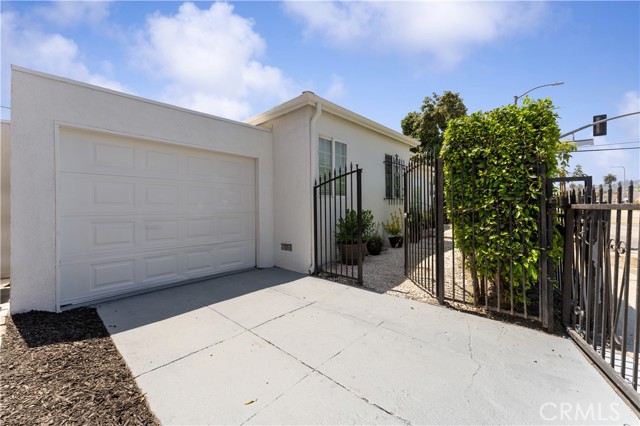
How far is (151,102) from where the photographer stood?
14.4ft

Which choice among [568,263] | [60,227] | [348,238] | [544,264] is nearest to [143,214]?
[60,227]

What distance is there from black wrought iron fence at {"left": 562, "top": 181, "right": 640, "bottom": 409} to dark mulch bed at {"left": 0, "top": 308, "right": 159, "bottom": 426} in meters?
3.41

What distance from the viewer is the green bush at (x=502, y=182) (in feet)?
9.52

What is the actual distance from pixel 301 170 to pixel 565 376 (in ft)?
15.7

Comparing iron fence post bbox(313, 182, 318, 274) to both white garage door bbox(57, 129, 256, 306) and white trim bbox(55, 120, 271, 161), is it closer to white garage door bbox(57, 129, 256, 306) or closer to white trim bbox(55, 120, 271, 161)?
white garage door bbox(57, 129, 256, 306)

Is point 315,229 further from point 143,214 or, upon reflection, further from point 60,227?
point 60,227

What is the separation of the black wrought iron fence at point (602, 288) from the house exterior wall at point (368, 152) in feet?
15.9

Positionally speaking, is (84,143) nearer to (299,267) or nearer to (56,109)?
(56,109)

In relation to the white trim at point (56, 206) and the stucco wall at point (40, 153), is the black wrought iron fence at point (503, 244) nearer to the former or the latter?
the stucco wall at point (40, 153)

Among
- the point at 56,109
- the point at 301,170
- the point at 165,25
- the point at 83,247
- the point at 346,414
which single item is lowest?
the point at 346,414

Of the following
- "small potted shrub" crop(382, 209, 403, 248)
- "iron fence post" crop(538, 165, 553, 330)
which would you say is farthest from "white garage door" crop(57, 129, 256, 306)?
"iron fence post" crop(538, 165, 553, 330)

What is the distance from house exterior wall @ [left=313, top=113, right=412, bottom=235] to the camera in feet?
21.3

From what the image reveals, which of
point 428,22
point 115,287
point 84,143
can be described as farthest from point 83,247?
point 428,22

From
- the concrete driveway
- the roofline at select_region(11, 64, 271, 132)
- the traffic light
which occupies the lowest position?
the concrete driveway
